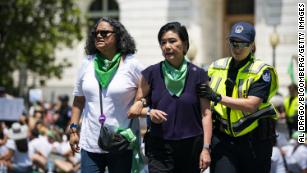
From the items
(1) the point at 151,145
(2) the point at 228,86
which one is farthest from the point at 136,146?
(2) the point at 228,86

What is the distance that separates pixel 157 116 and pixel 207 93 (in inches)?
17.1

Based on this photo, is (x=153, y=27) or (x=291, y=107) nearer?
(x=291, y=107)

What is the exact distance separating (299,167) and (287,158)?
10.7 inches

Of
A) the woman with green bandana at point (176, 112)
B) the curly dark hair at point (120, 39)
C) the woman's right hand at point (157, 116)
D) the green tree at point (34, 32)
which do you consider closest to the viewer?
the woman's right hand at point (157, 116)

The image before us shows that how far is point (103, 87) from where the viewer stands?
6.09m

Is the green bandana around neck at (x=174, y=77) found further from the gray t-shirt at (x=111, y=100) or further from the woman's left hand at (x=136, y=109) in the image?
the gray t-shirt at (x=111, y=100)

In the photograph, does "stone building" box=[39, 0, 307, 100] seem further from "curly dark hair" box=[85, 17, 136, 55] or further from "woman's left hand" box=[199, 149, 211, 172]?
"woman's left hand" box=[199, 149, 211, 172]

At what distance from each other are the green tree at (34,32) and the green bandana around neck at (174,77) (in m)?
15.8

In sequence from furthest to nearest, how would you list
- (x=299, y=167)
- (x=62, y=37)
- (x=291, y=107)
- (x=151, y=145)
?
(x=62, y=37), (x=291, y=107), (x=299, y=167), (x=151, y=145)

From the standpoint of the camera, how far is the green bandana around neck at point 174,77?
5.75 meters

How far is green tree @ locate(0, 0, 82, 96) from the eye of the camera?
2166 centimetres

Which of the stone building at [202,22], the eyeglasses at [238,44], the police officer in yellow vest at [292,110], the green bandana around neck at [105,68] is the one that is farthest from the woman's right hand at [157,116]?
the stone building at [202,22]

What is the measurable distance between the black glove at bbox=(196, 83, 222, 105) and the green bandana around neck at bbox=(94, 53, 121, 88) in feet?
2.74

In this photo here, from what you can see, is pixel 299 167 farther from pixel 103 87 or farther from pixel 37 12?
pixel 37 12
